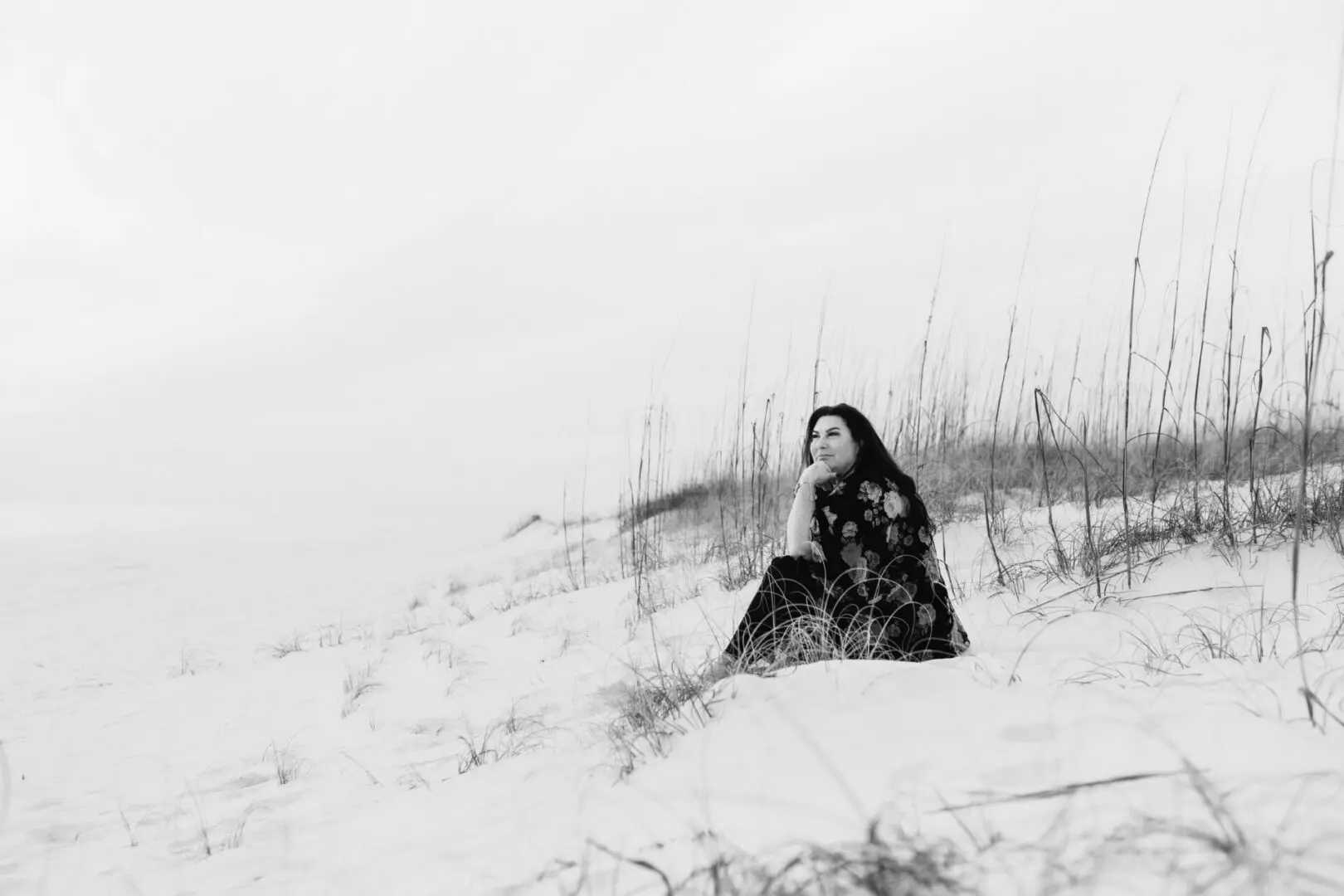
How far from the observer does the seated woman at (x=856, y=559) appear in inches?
86.0

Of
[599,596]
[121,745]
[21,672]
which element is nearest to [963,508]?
[599,596]

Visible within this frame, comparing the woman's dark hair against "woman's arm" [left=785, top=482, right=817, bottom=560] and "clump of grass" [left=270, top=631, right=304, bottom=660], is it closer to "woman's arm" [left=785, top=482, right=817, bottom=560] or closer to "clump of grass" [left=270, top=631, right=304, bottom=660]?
"woman's arm" [left=785, top=482, right=817, bottom=560]

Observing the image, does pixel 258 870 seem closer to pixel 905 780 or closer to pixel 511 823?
pixel 511 823

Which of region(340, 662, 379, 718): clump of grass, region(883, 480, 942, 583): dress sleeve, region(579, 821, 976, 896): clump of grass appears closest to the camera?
region(579, 821, 976, 896): clump of grass

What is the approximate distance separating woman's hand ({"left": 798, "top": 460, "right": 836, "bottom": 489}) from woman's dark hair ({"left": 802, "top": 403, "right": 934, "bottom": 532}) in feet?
0.27

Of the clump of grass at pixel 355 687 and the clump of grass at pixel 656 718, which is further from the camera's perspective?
the clump of grass at pixel 355 687

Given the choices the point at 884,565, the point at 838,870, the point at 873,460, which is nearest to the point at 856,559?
the point at 884,565

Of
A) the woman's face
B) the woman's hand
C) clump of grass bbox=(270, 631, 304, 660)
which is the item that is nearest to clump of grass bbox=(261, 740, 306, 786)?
the woman's hand

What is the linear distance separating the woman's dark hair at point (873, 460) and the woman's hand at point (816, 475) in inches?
3.2

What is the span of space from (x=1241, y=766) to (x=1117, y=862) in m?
0.26

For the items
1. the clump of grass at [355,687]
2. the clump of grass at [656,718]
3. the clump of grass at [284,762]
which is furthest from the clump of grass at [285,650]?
the clump of grass at [656,718]

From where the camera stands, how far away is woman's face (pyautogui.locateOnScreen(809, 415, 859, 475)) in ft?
8.23

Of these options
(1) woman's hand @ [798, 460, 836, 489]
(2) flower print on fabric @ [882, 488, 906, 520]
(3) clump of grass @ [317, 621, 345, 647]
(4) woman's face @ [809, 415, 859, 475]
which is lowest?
(3) clump of grass @ [317, 621, 345, 647]

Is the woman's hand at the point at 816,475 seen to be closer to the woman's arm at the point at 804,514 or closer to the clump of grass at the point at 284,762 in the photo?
the woman's arm at the point at 804,514
